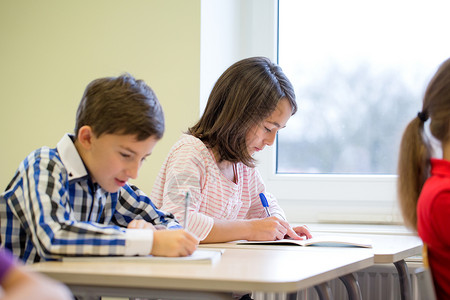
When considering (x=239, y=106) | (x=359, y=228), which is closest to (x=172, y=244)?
(x=239, y=106)

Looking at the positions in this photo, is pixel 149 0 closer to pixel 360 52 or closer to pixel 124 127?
pixel 360 52

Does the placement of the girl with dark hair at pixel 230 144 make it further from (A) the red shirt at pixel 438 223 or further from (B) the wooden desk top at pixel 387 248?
(A) the red shirt at pixel 438 223

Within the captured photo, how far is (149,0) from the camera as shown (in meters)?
2.42

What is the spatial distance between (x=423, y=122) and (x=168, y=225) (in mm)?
666

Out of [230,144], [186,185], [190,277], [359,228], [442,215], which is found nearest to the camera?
[190,277]

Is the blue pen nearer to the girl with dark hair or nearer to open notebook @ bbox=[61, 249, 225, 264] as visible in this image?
the girl with dark hair

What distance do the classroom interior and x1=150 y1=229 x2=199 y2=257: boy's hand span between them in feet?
3.73

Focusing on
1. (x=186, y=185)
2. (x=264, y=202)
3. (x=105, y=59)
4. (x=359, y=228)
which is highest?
(x=105, y=59)

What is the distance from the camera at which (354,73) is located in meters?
2.68

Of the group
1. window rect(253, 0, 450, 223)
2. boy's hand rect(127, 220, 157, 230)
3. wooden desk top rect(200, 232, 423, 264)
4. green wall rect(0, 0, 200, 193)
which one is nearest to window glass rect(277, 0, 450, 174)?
window rect(253, 0, 450, 223)

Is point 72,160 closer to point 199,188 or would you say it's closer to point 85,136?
point 85,136

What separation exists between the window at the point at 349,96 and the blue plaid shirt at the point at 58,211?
1.29 meters

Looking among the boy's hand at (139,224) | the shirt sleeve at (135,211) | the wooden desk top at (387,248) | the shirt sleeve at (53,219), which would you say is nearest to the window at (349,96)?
the wooden desk top at (387,248)

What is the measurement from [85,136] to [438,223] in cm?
77
